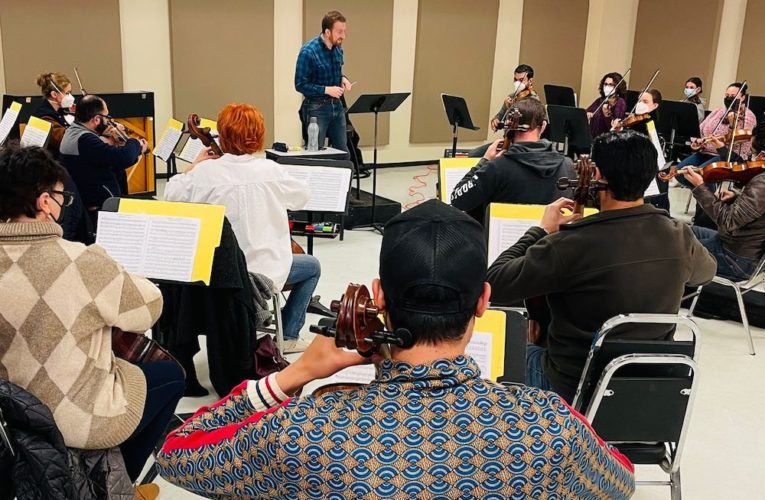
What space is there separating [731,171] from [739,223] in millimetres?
528

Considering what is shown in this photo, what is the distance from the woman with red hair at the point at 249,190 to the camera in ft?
10.9

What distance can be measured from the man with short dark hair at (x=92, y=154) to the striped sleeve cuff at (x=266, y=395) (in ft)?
12.4

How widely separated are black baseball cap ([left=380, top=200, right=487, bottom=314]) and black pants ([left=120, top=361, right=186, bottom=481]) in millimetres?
1421

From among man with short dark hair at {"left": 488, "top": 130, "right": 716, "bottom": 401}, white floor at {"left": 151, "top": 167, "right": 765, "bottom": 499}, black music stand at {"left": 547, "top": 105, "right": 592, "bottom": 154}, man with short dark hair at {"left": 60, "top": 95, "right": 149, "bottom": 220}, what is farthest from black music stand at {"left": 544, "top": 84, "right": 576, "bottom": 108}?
man with short dark hair at {"left": 488, "top": 130, "right": 716, "bottom": 401}

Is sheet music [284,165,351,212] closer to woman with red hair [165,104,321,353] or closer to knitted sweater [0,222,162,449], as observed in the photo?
woman with red hair [165,104,321,353]

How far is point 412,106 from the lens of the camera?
9.20 meters

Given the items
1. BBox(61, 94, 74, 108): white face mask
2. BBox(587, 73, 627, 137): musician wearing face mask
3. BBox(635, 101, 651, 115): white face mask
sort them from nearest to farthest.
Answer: BBox(61, 94, 74, 108): white face mask < BBox(635, 101, 651, 115): white face mask < BBox(587, 73, 627, 137): musician wearing face mask

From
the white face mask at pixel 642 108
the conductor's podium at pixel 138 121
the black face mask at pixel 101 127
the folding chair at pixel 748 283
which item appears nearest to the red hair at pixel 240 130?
the black face mask at pixel 101 127

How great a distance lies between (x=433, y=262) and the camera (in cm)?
120

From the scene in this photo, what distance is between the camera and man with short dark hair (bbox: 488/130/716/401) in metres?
2.30

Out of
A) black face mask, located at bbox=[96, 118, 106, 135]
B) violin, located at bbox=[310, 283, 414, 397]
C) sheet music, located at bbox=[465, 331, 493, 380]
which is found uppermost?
violin, located at bbox=[310, 283, 414, 397]

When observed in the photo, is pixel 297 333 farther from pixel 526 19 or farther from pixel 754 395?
pixel 526 19

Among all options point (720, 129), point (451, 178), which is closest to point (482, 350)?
point (451, 178)

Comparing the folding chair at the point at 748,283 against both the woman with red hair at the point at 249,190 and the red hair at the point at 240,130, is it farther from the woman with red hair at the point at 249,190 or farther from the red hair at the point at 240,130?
the red hair at the point at 240,130
